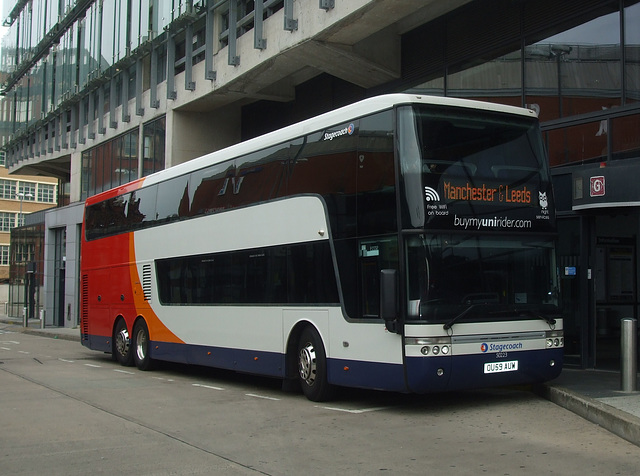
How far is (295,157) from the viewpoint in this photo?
11781 mm

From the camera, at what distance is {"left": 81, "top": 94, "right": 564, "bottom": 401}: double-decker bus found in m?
9.40

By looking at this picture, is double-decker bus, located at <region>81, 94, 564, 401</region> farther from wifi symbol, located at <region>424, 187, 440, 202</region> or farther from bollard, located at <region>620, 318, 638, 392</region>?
bollard, located at <region>620, 318, 638, 392</region>

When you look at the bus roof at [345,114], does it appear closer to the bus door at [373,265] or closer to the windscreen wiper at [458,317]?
the bus door at [373,265]

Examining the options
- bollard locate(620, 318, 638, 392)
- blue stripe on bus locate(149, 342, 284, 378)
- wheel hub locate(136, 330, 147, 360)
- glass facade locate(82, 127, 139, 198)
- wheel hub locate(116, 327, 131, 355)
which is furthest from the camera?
glass facade locate(82, 127, 139, 198)

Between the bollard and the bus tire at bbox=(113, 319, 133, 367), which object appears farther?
the bus tire at bbox=(113, 319, 133, 367)

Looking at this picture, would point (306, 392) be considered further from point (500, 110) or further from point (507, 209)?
point (500, 110)

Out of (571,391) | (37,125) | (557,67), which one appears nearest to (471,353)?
(571,391)

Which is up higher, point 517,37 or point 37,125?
point 37,125

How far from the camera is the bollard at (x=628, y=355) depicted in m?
10.2

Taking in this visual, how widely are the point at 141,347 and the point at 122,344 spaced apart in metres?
1.17

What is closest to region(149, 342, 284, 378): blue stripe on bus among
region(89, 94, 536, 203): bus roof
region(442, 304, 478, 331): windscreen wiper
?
region(442, 304, 478, 331): windscreen wiper

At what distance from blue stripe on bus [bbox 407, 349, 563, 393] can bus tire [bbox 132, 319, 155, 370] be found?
9.13 meters

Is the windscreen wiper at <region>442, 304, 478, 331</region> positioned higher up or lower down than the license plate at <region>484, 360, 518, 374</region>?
higher up

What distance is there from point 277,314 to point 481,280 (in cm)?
365
